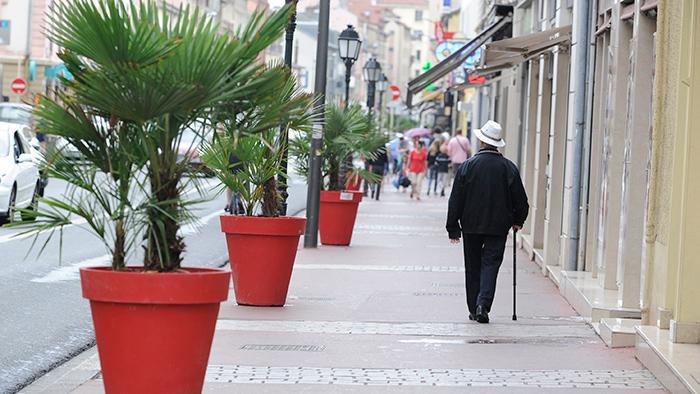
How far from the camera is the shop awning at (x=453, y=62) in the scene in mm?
27906

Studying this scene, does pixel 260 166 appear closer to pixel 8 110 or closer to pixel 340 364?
pixel 340 364

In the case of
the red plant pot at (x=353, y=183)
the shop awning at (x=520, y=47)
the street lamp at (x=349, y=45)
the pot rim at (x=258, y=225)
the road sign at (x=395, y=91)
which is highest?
the road sign at (x=395, y=91)

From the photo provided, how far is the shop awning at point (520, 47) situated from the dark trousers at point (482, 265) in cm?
548

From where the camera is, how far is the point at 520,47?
19.8 meters

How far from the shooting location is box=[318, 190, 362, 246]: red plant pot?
2205 centimetres

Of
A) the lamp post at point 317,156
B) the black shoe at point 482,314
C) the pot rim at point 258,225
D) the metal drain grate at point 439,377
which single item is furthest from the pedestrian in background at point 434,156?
the metal drain grate at point 439,377

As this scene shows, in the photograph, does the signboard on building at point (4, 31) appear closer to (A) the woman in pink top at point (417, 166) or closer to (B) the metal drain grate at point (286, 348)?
(A) the woman in pink top at point (417, 166)

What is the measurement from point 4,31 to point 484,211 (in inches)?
2243

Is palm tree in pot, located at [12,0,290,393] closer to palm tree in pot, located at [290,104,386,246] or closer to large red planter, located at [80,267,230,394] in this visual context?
large red planter, located at [80,267,230,394]

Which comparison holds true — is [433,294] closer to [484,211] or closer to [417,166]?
[484,211]

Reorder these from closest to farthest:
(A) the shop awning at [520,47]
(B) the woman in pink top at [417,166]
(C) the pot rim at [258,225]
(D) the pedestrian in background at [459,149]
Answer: (C) the pot rim at [258,225], (A) the shop awning at [520,47], (D) the pedestrian in background at [459,149], (B) the woman in pink top at [417,166]

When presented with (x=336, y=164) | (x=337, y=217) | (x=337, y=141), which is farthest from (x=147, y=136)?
(x=336, y=164)

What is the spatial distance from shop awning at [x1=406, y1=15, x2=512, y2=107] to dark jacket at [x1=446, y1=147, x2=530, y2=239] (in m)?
14.7

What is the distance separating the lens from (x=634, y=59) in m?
12.8
